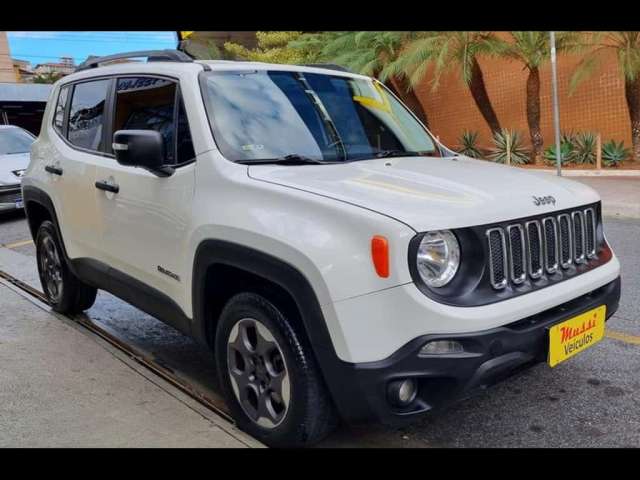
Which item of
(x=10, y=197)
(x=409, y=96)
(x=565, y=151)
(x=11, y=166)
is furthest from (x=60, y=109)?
(x=409, y=96)

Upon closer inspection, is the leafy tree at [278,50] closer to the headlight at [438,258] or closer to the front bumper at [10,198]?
the front bumper at [10,198]

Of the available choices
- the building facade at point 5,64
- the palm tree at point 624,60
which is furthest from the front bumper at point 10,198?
the building facade at point 5,64

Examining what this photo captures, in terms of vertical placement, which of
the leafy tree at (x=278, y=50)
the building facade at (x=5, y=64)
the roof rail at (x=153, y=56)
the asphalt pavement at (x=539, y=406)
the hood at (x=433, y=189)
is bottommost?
the asphalt pavement at (x=539, y=406)

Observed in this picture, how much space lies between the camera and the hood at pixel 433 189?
2484 millimetres

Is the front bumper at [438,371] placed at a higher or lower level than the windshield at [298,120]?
lower

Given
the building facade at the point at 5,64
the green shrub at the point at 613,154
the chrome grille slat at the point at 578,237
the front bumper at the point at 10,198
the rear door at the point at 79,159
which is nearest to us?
the chrome grille slat at the point at 578,237

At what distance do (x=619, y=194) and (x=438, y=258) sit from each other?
31.3 ft

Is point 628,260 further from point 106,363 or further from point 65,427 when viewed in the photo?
point 65,427

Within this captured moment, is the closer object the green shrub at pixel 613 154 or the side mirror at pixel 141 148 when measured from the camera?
the side mirror at pixel 141 148

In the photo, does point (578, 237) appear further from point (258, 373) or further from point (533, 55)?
point (533, 55)

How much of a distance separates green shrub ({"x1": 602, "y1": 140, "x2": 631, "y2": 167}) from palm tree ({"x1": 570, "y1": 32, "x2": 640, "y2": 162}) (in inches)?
10.5

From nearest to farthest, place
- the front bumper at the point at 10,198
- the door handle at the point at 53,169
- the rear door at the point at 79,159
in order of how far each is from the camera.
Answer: the rear door at the point at 79,159 < the door handle at the point at 53,169 < the front bumper at the point at 10,198

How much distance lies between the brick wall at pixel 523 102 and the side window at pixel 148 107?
1366cm
